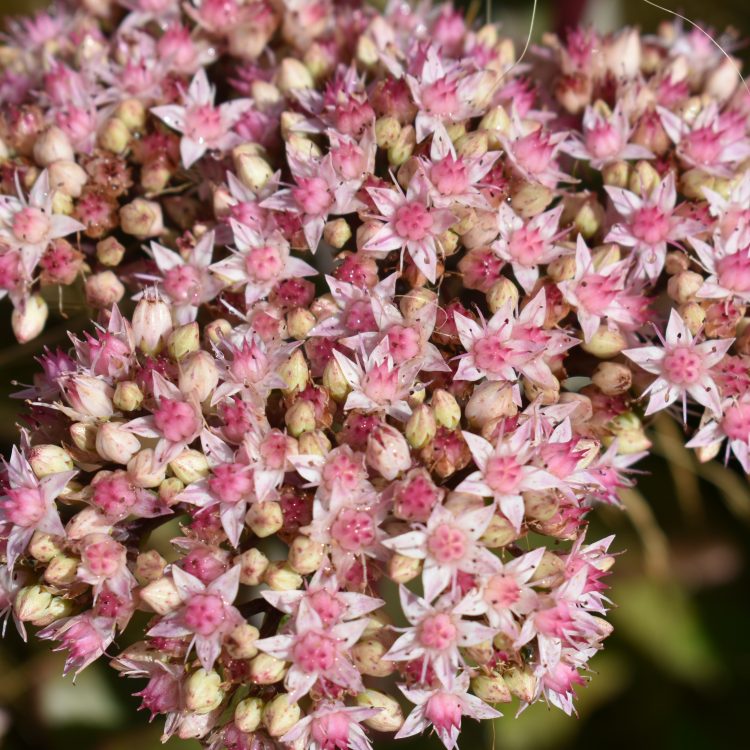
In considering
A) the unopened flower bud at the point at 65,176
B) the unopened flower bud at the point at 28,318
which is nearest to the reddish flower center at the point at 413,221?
the unopened flower bud at the point at 65,176

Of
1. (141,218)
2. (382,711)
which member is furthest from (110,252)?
(382,711)

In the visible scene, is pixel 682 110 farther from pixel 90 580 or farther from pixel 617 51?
pixel 90 580

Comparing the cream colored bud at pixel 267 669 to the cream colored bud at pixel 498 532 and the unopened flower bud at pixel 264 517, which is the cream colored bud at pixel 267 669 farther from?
the cream colored bud at pixel 498 532

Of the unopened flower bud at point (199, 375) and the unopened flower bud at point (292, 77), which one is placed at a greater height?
the unopened flower bud at point (292, 77)

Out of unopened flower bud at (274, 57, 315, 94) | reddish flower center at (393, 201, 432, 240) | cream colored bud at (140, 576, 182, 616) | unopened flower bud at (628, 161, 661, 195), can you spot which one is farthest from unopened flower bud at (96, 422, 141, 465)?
unopened flower bud at (628, 161, 661, 195)

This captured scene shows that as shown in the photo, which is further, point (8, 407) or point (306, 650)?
point (8, 407)

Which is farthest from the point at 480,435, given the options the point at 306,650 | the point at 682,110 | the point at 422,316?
the point at 682,110
